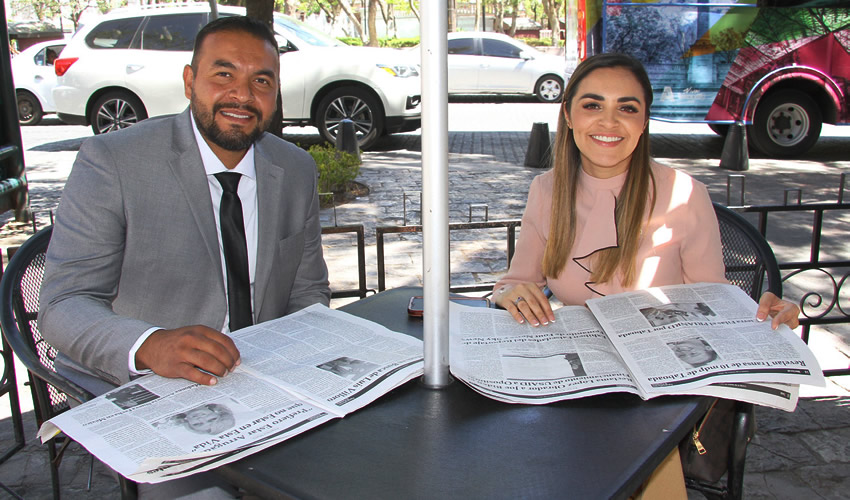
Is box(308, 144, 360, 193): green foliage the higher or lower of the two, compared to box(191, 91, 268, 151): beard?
lower

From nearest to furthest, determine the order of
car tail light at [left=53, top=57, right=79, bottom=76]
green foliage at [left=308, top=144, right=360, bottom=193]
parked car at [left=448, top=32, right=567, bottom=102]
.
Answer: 1. green foliage at [left=308, top=144, right=360, bottom=193]
2. car tail light at [left=53, top=57, right=79, bottom=76]
3. parked car at [left=448, top=32, right=567, bottom=102]

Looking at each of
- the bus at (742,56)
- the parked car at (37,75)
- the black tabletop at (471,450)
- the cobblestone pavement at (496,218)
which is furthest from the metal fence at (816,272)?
the parked car at (37,75)

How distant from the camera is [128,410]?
1.37 meters

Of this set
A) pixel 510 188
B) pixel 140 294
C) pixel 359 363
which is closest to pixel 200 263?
pixel 140 294

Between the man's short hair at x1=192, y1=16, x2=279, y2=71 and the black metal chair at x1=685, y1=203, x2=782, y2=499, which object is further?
the man's short hair at x1=192, y1=16, x2=279, y2=71

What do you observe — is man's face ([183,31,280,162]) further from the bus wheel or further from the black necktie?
the bus wheel

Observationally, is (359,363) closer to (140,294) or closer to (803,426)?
(140,294)

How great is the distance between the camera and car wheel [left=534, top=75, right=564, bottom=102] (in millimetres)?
16344

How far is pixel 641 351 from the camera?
1.63 m

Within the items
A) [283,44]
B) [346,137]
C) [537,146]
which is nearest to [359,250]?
[346,137]

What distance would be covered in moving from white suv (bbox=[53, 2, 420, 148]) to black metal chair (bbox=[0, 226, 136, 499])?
7.87 m

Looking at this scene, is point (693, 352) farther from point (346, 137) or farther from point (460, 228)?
point (346, 137)

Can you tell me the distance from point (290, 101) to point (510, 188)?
3.63 metres

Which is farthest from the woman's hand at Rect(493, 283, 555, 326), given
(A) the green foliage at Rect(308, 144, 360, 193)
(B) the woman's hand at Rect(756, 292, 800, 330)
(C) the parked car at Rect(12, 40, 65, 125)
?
(C) the parked car at Rect(12, 40, 65, 125)
